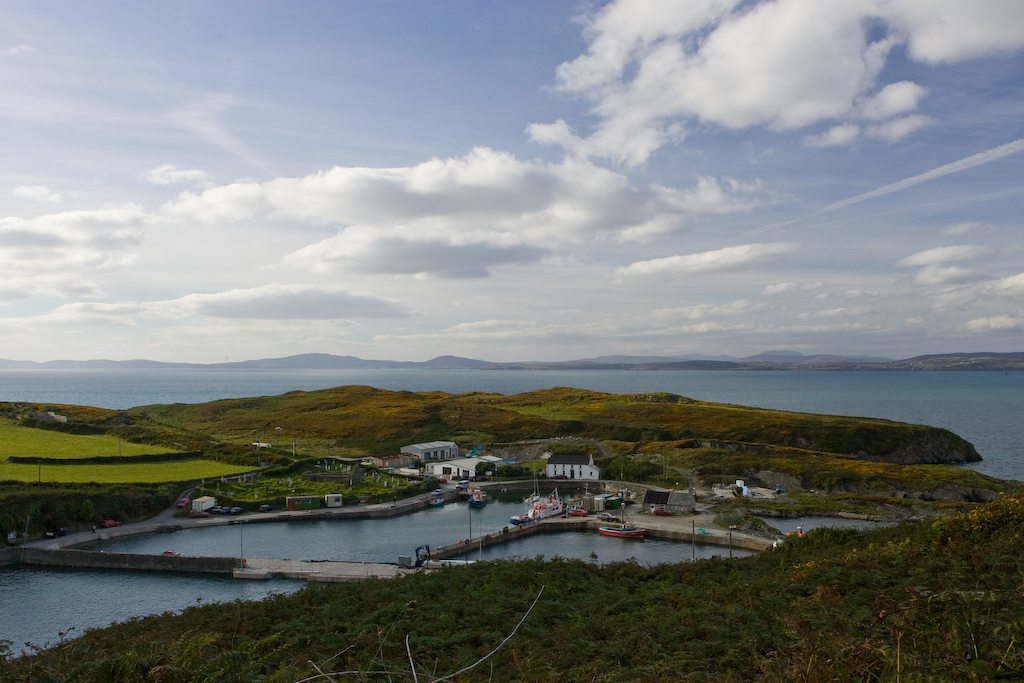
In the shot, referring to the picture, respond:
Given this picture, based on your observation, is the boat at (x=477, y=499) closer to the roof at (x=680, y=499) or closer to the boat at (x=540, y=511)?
the boat at (x=540, y=511)

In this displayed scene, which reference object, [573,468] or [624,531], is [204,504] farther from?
[573,468]

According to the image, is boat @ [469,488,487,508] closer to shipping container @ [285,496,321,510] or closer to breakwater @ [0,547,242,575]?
shipping container @ [285,496,321,510]

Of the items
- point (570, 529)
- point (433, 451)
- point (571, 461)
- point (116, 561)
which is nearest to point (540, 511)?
point (570, 529)

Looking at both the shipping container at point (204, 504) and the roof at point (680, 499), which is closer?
the shipping container at point (204, 504)

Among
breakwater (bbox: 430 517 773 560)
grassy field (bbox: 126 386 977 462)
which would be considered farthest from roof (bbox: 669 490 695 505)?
grassy field (bbox: 126 386 977 462)

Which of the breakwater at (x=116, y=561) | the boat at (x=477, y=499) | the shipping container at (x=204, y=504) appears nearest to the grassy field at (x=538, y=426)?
the boat at (x=477, y=499)

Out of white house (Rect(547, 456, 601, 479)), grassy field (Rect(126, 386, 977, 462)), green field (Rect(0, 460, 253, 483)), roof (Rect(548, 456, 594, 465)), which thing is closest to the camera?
green field (Rect(0, 460, 253, 483))

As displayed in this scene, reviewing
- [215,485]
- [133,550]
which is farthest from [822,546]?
[215,485]
